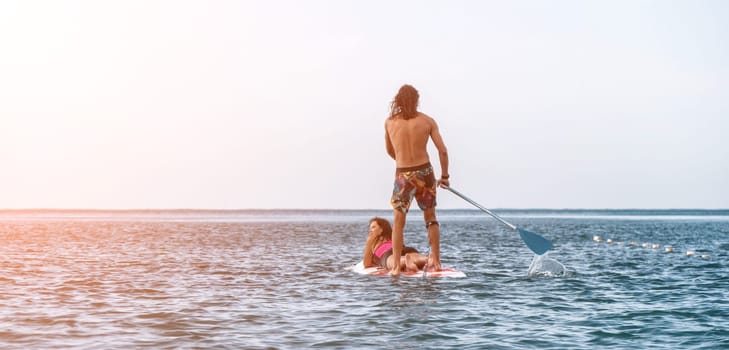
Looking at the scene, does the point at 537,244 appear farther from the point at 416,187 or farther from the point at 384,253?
the point at 384,253

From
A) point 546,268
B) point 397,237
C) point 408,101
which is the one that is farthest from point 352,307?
point 546,268

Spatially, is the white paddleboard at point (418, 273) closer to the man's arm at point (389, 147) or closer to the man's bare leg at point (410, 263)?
the man's bare leg at point (410, 263)

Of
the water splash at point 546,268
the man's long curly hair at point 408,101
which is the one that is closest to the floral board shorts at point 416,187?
the man's long curly hair at point 408,101

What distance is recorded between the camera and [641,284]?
16047 mm

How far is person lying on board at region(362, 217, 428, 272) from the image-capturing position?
16.8 meters

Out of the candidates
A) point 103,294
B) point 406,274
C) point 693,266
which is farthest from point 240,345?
point 693,266

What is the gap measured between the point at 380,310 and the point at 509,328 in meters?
2.11

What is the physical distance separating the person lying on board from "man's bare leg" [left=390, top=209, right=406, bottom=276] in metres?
0.23

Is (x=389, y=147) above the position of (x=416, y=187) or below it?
above

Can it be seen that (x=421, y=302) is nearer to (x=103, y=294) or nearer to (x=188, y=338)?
(x=188, y=338)

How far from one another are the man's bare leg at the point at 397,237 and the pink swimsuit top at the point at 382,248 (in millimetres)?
840

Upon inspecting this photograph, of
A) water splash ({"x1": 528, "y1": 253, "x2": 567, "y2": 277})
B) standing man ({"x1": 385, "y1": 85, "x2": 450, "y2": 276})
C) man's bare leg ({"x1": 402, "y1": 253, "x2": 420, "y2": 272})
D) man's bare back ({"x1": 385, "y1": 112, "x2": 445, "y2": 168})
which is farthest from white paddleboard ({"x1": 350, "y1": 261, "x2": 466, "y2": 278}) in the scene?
man's bare back ({"x1": 385, "y1": 112, "x2": 445, "y2": 168})

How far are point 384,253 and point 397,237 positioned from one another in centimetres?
150

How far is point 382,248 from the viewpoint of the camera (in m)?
17.8
